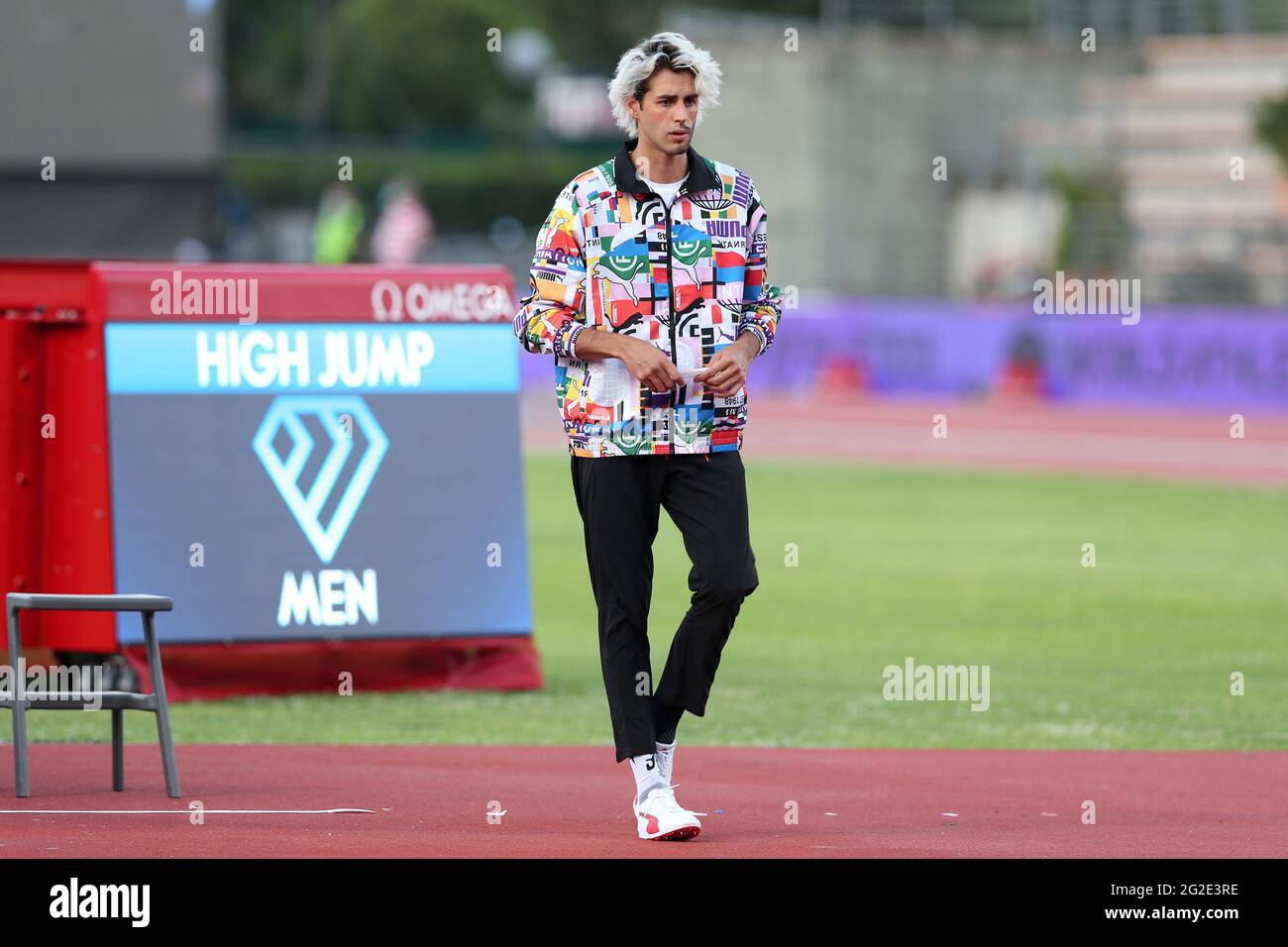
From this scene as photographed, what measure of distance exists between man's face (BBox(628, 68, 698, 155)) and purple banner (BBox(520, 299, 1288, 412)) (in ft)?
72.3

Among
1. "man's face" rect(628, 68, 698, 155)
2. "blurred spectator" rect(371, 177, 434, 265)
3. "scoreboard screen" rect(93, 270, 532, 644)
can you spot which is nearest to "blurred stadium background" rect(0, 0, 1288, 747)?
"blurred spectator" rect(371, 177, 434, 265)

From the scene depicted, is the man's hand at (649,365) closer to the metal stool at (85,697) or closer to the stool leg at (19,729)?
the metal stool at (85,697)

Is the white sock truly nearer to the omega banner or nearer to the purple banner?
the omega banner

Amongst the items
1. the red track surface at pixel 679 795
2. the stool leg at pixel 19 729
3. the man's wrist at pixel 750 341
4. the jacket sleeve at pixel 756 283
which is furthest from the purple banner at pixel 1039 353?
the stool leg at pixel 19 729

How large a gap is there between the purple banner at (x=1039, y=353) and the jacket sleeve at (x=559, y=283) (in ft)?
72.4

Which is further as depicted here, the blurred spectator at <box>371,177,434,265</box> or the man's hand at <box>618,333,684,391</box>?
the blurred spectator at <box>371,177,434,265</box>

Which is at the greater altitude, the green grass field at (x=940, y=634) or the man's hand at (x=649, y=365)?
the man's hand at (x=649, y=365)

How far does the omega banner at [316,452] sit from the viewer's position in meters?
10.2

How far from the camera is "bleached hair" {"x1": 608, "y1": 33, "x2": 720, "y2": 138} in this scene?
268 inches

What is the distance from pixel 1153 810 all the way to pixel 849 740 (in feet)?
6.67
